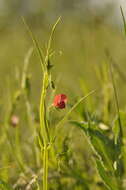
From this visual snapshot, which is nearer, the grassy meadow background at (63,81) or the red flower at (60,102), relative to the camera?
the red flower at (60,102)

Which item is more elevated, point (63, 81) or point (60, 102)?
point (63, 81)

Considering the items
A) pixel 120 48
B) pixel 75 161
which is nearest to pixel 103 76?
pixel 75 161

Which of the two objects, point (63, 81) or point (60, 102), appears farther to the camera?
point (63, 81)

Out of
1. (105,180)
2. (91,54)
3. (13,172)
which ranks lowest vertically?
(105,180)

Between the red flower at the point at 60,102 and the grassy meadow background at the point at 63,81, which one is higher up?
the grassy meadow background at the point at 63,81

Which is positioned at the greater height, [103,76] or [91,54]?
[91,54]

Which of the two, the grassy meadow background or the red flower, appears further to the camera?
the grassy meadow background

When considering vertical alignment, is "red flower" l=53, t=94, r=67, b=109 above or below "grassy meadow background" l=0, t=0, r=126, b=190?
below

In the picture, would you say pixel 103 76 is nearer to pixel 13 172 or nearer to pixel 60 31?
pixel 13 172
